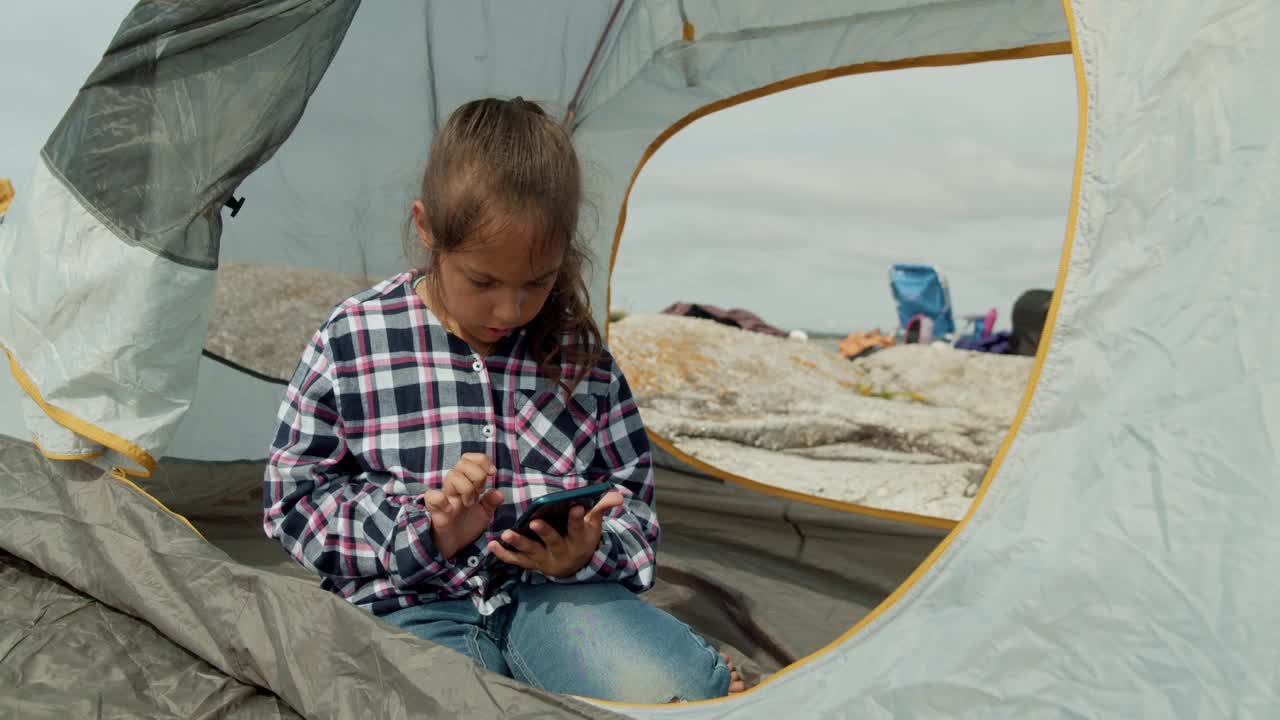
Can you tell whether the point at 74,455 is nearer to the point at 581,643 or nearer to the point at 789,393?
the point at 581,643

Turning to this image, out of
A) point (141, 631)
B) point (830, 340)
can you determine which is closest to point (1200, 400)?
point (141, 631)

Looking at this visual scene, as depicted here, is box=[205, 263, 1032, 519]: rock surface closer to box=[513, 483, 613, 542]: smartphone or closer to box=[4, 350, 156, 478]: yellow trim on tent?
box=[4, 350, 156, 478]: yellow trim on tent

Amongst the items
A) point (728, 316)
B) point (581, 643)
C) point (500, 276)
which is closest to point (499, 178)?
point (500, 276)

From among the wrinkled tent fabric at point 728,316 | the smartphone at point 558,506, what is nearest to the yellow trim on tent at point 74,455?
the smartphone at point 558,506

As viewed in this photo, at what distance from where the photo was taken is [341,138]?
1.73 metres

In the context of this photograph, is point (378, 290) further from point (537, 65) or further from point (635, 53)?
point (635, 53)

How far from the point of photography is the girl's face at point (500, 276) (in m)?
1.04

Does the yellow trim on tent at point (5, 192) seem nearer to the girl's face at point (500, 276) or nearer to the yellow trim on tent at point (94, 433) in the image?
the yellow trim on tent at point (94, 433)

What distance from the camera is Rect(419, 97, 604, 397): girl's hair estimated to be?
105 centimetres

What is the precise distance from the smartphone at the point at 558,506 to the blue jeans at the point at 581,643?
0.10 metres

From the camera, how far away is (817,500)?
2.00 meters

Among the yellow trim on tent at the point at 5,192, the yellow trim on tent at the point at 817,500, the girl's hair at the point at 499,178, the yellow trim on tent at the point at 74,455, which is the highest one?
the girl's hair at the point at 499,178

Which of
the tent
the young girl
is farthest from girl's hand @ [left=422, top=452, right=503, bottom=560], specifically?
the tent

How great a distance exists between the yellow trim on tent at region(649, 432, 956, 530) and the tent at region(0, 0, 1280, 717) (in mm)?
Result: 11
